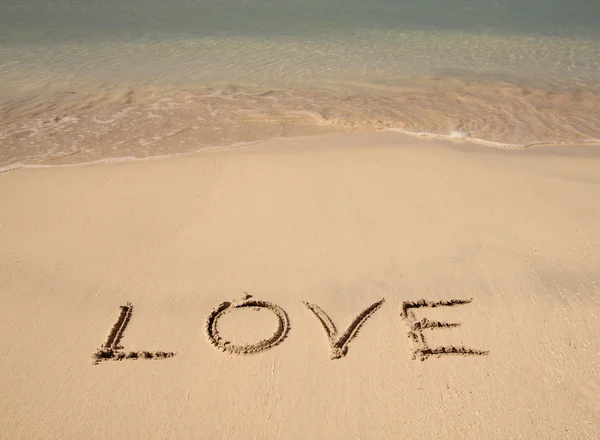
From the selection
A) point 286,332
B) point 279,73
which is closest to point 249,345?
point 286,332

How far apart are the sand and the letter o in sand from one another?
13 millimetres

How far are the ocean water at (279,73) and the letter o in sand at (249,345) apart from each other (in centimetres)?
258

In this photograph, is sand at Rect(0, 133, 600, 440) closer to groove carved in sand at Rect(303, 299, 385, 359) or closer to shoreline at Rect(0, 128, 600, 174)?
groove carved in sand at Rect(303, 299, 385, 359)

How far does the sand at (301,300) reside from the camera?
242cm

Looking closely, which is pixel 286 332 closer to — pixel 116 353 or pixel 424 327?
pixel 424 327

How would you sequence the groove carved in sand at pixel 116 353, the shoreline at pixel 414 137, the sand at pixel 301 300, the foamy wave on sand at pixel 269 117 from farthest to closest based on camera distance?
the foamy wave on sand at pixel 269 117 → the shoreline at pixel 414 137 → the groove carved in sand at pixel 116 353 → the sand at pixel 301 300

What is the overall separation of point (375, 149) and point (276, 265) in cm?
208

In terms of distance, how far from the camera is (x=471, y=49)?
29.4 ft

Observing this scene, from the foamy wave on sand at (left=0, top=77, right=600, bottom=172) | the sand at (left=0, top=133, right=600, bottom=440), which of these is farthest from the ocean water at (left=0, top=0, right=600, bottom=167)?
the sand at (left=0, top=133, right=600, bottom=440)

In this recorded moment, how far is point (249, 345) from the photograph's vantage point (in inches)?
109

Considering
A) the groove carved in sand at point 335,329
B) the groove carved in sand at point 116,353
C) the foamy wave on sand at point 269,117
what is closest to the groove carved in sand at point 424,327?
the groove carved in sand at point 335,329

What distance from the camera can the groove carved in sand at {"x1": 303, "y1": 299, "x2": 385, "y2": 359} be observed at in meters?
2.73

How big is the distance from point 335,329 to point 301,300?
32 cm

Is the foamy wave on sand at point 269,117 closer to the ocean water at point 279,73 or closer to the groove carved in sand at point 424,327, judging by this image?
the ocean water at point 279,73
